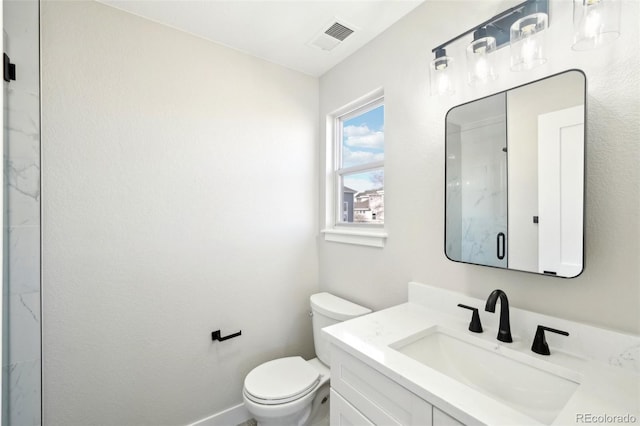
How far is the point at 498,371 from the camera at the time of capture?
3.34 feet

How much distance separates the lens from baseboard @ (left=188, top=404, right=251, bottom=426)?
68.7 inches

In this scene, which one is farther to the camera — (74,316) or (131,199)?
(131,199)

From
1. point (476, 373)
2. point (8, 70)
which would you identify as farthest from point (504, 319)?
point (8, 70)

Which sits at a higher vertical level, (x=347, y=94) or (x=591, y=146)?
(x=347, y=94)

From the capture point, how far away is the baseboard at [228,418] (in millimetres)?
1746

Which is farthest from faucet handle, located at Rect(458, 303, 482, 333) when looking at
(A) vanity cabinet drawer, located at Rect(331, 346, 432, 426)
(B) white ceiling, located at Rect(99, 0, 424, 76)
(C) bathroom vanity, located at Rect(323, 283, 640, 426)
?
(B) white ceiling, located at Rect(99, 0, 424, 76)

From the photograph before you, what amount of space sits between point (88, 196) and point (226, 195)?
0.68 m

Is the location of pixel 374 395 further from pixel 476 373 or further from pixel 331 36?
pixel 331 36

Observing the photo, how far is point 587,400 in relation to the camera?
2.48ft

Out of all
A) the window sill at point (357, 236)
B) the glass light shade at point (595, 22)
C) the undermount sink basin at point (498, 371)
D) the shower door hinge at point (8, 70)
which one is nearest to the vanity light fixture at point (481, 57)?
the glass light shade at point (595, 22)

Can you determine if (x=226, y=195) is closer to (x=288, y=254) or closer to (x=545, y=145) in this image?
(x=288, y=254)

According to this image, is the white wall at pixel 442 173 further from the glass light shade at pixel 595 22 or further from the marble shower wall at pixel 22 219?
the marble shower wall at pixel 22 219

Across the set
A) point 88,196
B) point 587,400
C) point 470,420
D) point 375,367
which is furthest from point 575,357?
point 88,196

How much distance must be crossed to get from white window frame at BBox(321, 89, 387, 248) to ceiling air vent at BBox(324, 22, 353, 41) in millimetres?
361
